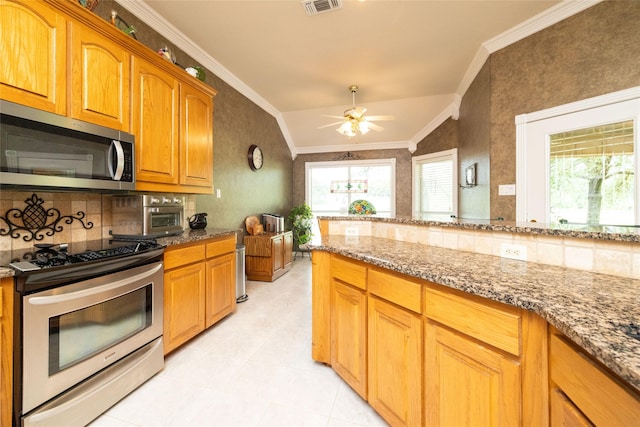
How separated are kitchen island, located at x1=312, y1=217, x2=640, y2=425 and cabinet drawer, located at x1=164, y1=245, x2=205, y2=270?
104 cm

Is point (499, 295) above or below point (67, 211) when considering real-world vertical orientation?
below

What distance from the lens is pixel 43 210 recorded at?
161 cm

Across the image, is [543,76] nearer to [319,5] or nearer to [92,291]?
[319,5]

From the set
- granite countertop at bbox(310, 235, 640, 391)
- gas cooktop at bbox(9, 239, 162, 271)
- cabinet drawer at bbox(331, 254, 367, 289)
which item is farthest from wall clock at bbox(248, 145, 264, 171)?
granite countertop at bbox(310, 235, 640, 391)

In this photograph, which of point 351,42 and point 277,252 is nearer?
point 351,42

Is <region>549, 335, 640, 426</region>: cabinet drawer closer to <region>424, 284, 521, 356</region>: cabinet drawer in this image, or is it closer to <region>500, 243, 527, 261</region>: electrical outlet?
<region>424, 284, 521, 356</region>: cabinet drawer

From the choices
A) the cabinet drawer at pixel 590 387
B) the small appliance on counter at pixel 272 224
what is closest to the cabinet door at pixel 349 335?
the cabinet drawer at pixel 590 387

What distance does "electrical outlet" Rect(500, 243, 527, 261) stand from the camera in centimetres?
122

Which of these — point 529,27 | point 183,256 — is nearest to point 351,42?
point 529,27

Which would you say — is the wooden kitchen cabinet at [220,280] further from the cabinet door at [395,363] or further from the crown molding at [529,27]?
the crown molding at [529,27]

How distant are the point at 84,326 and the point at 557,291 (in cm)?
213

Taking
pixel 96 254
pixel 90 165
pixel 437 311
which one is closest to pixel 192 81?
pixel 90 165

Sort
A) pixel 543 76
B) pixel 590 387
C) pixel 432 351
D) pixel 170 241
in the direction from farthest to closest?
1. pixel 543 76
2. pixel 170 241
3. pixel 432 351
4. pixel 590 387

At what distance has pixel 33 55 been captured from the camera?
1.30 m
